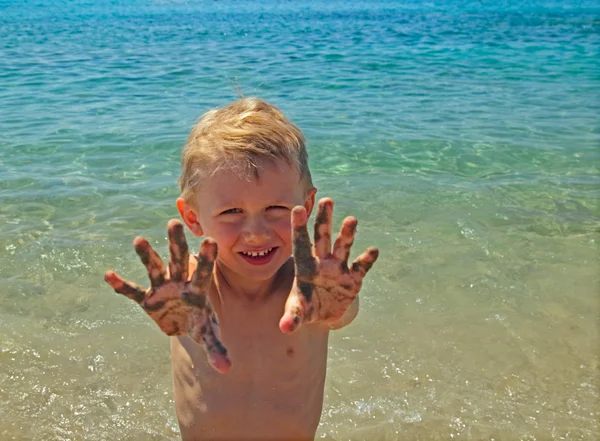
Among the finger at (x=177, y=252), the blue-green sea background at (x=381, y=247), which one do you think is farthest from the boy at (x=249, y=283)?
the blue-green sea background at (x=381, y=247)

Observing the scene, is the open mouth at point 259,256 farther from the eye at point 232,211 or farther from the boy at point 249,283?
the eye at point 232,211

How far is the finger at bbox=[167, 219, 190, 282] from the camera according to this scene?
63.5 inches

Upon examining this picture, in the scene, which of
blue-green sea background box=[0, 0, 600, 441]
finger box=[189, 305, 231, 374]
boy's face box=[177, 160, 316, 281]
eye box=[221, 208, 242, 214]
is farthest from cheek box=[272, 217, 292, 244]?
blue-green sea background box=[0, 0, 600, 441]

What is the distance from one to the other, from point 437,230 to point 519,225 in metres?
0.58

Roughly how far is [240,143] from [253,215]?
218mm

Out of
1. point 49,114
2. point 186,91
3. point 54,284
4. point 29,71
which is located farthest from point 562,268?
point 29,71

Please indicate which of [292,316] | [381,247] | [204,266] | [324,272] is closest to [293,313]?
[292,316]

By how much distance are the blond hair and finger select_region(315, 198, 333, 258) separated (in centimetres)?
29

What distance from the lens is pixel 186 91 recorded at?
33.3 ft

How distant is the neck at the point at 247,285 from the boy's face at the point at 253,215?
0.40 feet

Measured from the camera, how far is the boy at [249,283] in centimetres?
169

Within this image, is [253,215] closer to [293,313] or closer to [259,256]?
[259,256]

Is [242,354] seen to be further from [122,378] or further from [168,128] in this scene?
[168,128]

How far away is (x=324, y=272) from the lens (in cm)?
174
